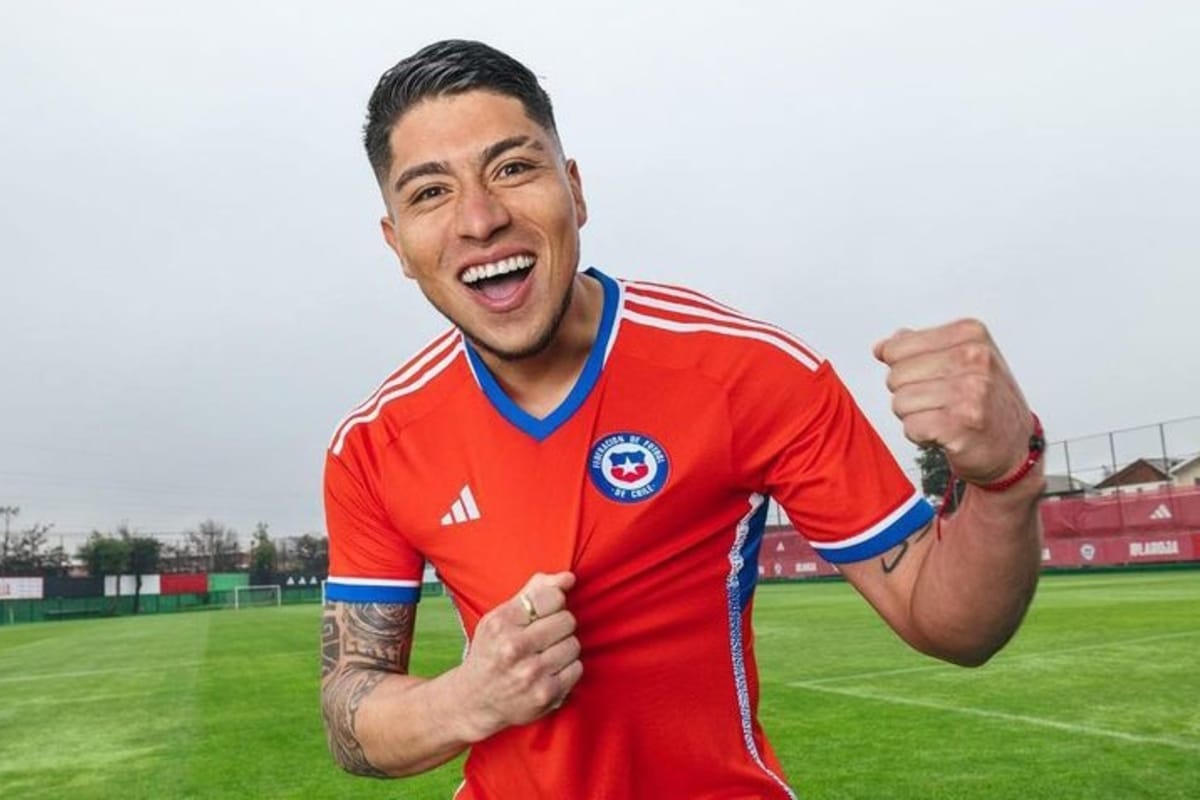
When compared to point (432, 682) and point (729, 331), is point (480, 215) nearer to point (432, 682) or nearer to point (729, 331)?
point (729, 331)

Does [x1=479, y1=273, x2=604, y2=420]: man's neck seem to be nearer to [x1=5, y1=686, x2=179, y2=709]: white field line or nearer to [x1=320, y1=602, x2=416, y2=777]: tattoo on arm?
[x1=320, y1=602, x2=416, y2=777]: tattoo on arm

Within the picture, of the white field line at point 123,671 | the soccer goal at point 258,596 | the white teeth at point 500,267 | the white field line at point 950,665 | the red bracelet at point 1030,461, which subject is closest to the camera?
the red bracelet at point 1030,461

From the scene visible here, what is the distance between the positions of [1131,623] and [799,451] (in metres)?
14.1

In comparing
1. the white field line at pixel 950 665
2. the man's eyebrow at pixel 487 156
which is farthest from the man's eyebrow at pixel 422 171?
the white field line at pixel 950 665

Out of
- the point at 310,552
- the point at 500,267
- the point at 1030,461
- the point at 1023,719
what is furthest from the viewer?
the point at 310,552

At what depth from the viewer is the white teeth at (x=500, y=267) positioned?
268 cm

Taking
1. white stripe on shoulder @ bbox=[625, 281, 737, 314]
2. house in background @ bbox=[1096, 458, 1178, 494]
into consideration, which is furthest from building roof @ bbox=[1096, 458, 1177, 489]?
white stripe on shoulder @ bbox=[625, 281, 737, 314]

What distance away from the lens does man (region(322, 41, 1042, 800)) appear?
2.62 meters

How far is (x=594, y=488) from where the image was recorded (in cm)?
272

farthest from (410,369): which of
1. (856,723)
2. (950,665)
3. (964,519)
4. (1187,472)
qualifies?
(1187,472)

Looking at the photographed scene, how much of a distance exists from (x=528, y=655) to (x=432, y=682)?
39cm

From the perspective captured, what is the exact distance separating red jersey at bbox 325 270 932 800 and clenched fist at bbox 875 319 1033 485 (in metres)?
0.54

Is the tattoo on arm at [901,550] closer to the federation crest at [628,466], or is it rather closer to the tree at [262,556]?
the federation crest at [628,466]

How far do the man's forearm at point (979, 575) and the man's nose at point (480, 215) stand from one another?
1.30 metres
